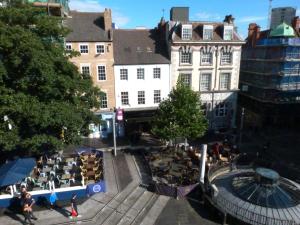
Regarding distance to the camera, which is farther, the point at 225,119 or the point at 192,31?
the point at 225,119

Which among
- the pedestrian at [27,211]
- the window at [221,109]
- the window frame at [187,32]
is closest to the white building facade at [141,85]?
the window frame at [187,32]

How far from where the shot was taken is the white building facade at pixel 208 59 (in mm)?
33625

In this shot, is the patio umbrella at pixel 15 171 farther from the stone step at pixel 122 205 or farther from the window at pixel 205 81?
the window at pixel 205 81

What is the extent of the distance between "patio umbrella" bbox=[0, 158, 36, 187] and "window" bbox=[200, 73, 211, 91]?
938 inches

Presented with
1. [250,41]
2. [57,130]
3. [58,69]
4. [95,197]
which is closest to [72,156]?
[57,130]

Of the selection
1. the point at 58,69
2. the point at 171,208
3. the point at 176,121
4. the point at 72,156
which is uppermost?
the point at 58,69

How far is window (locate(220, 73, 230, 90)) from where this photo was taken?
119ft

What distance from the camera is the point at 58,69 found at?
21.5 meters

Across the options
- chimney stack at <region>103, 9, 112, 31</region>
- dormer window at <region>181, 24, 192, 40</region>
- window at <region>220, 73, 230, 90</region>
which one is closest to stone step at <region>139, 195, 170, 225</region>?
window at <region>220, 73, 230, 90</region>

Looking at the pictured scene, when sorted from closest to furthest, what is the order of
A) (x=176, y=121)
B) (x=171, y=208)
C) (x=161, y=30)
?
(x=171, y=208)
(x=176, y=121)
(x=161, y=30)

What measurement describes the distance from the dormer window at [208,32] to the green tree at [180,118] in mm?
10362

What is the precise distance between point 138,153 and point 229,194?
12.8 meters

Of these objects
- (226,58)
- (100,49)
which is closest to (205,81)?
(226,58)

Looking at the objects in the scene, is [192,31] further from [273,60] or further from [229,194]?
[229,194]
